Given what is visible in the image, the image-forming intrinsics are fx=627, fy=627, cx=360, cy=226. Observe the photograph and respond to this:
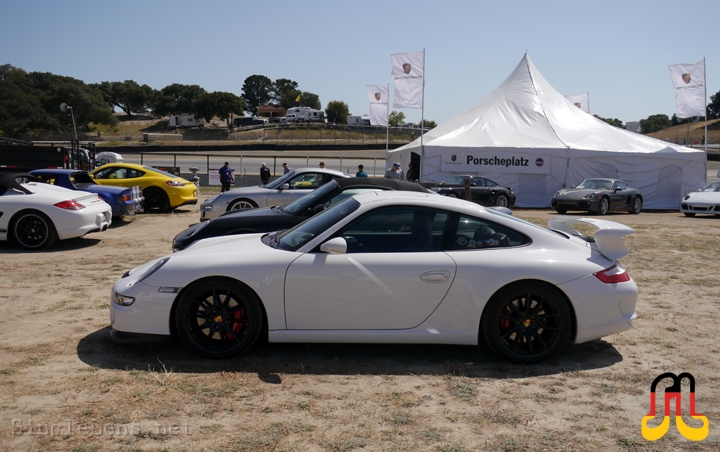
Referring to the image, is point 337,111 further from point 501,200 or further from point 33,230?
point 33,230

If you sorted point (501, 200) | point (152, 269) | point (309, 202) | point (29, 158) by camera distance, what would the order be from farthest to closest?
point (501, 200), point (29, 158), point (309, 202), point (152, 269)

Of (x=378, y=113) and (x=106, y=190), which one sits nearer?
(x=106, y=190)

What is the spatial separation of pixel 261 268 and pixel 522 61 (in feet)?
92.6

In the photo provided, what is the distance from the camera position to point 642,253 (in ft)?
35.3

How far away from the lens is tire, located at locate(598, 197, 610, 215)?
71.6 ft

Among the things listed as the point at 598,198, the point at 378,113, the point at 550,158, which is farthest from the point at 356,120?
the point at 598,198

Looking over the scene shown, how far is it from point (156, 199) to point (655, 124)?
391 ft

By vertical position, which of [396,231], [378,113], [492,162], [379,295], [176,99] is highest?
[176,99]

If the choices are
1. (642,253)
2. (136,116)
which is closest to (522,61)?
(642,253)

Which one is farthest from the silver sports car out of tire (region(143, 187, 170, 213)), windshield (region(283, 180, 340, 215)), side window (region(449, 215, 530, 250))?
side window (region(449, 215, 530, 250))

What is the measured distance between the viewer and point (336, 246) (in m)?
4.65

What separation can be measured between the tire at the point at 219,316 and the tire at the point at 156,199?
12841 millimetres

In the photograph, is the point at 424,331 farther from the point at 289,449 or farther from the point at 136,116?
the point at 136,116
